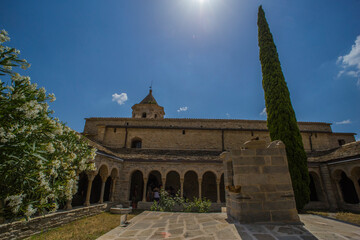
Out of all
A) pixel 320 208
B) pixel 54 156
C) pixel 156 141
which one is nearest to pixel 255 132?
pixel 320 208

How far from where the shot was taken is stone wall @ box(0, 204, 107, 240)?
4824 millimetres

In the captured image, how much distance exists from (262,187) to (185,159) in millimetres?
8509

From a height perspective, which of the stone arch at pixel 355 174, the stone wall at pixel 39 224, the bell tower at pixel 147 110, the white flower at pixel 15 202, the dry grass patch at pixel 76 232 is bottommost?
the dry grass patch at pixel 76 232

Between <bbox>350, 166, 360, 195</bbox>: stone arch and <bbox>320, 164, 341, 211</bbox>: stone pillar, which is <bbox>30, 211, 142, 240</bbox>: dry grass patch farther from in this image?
<bbox>320, 164, 341, 211</bbox>: stone pillar

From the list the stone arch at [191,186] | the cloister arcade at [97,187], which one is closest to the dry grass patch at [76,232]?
the cloister arcade at [97,187]

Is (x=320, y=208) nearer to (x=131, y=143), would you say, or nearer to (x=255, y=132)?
(x=255, y=132)

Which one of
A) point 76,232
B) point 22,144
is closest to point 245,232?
point 22,144

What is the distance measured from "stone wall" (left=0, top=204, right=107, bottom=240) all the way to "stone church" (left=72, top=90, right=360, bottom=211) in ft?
3.77

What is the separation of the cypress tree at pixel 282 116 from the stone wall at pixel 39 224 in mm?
11034

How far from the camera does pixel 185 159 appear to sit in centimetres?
1202

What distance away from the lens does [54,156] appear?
254 centimetres

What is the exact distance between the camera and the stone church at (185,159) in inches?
434

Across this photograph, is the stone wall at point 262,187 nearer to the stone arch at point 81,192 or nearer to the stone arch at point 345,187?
the stone arch at point 81,192

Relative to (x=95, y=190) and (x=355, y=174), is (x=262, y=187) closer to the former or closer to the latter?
(x=355, y=174)
